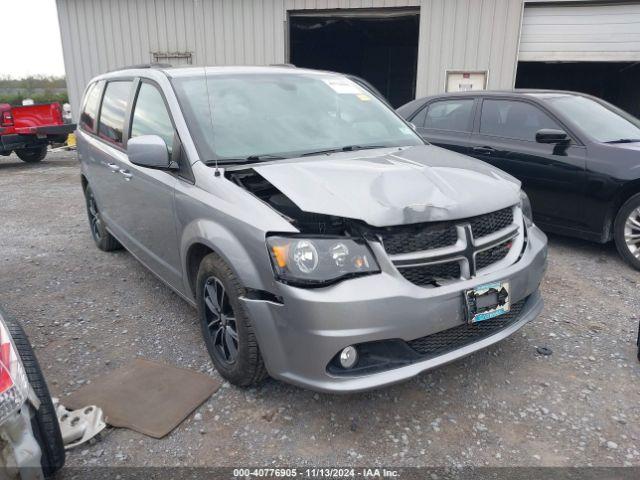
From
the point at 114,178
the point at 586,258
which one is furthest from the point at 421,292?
the point at 586,258

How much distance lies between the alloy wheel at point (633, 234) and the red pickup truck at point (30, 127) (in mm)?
11307

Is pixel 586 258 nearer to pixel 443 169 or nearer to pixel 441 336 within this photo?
pixel 443 169

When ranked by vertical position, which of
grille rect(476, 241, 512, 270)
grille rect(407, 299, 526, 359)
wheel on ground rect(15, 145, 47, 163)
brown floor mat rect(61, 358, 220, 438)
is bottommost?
wheel on ground rect(15, 145, 47, 163)

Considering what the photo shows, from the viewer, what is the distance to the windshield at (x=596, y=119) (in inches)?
189

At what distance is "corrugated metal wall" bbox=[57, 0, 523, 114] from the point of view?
33.6ft

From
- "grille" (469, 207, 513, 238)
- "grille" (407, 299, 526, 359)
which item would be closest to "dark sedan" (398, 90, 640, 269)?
"grille" (469, 207, 513, 238)

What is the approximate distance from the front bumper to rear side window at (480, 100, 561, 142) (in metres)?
3.30

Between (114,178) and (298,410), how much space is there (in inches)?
99.7

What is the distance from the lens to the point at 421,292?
2246 millimetres

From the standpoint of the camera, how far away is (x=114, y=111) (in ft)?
13.6

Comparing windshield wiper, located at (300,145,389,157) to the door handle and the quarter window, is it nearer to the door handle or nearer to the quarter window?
the door handle

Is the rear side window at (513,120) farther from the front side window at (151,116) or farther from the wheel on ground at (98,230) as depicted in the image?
the wheel on ground at (98,230)

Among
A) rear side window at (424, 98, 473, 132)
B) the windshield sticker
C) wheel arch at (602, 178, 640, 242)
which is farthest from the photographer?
rear side window at (424, 98, 473, 132)

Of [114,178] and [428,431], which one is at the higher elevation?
[114,178]
